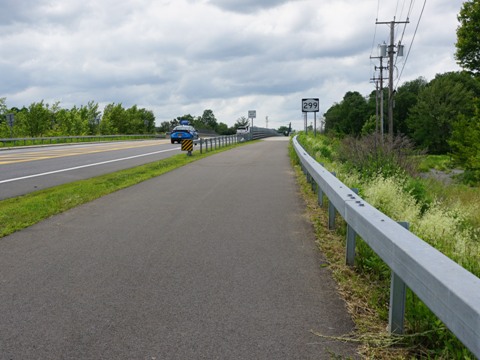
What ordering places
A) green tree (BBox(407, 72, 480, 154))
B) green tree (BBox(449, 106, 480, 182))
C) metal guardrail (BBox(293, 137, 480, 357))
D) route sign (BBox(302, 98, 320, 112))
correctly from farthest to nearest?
green tree (BBox(407, 72, 480, 154))
green tree (BBox(449, 106, 480, 182))
route sign (BBox(302, 98, 320, 112))
metal guardrail (BBox(293, 137, 480, 357))

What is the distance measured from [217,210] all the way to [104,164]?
13.1 meters

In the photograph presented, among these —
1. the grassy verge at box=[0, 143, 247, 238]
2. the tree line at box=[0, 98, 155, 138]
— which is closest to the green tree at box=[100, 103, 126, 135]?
the tree line at box=[0, 98, 155, 138]

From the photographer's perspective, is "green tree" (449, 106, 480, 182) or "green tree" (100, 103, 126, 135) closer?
"green tree" (449, 106, 480, 182)

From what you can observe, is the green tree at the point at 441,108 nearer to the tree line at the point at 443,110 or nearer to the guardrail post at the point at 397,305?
the tree line at the point at 443,110

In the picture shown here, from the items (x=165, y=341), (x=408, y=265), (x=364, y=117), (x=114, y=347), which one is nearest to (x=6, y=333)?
(x=114, y=347)

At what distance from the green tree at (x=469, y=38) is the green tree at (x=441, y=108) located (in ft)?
148

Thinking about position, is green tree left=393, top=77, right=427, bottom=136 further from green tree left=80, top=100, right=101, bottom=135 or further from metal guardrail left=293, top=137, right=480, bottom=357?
metal guardrail left=293, top=137, right=480, bottom=357

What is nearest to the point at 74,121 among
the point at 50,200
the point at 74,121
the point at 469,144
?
the point at 74,121

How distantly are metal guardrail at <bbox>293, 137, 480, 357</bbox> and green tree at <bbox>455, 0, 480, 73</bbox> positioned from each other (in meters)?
39.1

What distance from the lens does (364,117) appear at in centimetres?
11519

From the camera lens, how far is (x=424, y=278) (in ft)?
9.30

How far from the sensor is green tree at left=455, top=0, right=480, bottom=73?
125 feet

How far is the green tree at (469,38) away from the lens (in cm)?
3822

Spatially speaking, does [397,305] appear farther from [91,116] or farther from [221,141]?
[91,116]
